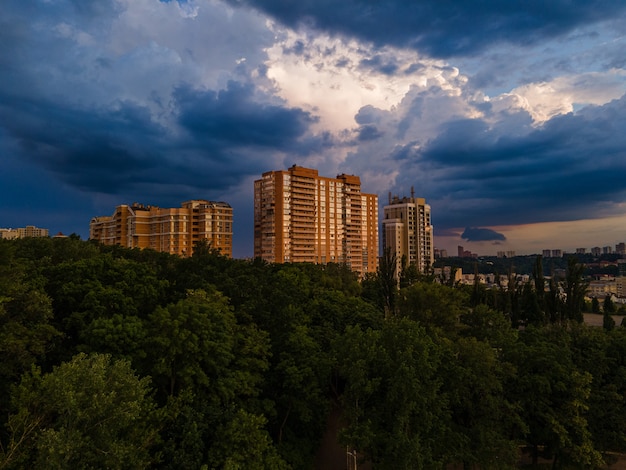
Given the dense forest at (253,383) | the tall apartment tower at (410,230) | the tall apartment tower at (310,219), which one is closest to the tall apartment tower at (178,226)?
the tall apartment tower at (310,219)

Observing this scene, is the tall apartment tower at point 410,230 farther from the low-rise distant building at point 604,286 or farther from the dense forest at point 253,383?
the dense forest at point 253,383

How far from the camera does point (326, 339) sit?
2586 cm

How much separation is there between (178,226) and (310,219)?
83.1 ft

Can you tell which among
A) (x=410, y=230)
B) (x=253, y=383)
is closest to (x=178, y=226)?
(x=410, y=230)

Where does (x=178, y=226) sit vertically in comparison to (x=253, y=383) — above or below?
above

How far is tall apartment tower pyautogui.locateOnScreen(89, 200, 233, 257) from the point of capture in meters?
82.6

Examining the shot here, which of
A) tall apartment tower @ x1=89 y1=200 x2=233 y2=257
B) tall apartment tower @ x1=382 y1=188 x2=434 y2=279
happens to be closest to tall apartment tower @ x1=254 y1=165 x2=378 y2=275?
tall apartment tower @ x1=89 y1=200 x2=233 y2=257

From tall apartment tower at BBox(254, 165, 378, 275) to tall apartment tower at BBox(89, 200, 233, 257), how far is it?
6.53m

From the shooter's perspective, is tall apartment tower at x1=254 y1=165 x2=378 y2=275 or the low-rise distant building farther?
the low-rise distant building

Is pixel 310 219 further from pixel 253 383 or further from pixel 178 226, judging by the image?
pixel 253 383

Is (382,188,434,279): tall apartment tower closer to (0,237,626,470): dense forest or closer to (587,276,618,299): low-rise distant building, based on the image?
(587,276,618,299): low-rise distant building

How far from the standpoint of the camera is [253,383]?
775 inches

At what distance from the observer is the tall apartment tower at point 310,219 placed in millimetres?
81312

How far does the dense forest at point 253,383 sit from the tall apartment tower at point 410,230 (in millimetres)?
→ 78244
